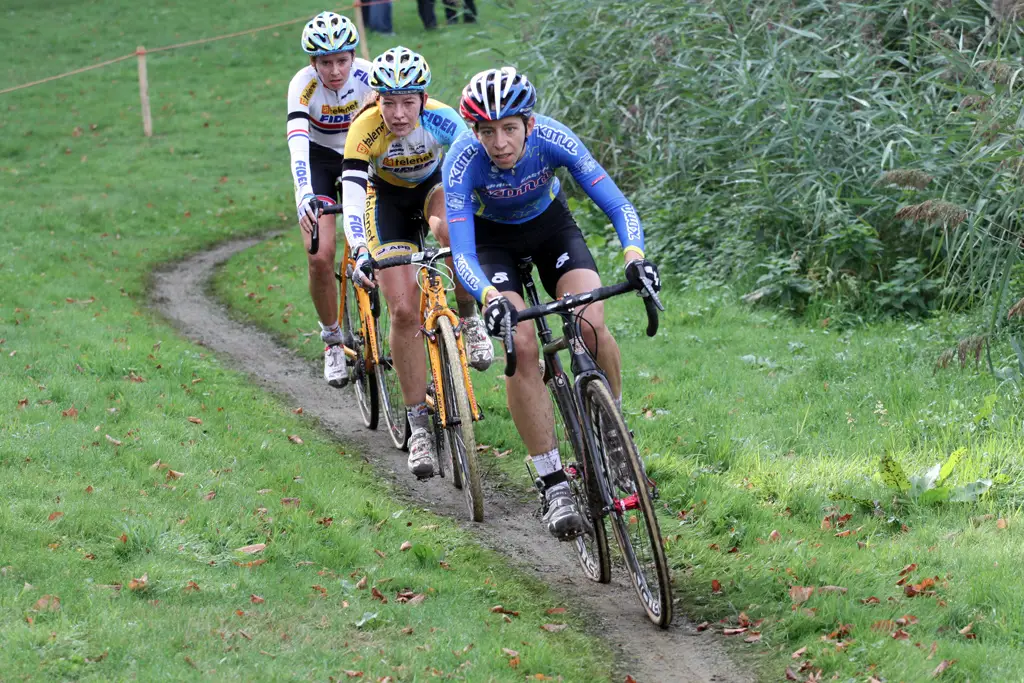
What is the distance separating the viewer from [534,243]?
5.97m

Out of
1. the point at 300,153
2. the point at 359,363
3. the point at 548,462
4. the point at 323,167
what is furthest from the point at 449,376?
the point at 323,167

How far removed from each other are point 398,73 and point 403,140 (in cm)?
61

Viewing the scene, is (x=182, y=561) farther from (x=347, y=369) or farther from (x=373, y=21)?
(x=373, y=21)

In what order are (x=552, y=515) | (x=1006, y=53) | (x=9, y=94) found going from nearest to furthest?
(x=552, y=515) → (x=1006, y=53) → (x=9, y=94)

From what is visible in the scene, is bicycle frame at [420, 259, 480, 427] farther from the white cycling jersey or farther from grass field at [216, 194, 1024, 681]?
the white cycling jersey

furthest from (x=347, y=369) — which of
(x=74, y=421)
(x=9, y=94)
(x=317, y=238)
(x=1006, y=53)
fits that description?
(x=9, y=94)

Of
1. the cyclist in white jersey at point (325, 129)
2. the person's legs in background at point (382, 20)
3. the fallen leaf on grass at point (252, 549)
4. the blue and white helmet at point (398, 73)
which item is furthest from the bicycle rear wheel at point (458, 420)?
the person's legs in background at point (382, 20)

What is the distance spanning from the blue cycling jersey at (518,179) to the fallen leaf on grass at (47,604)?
7.79ft

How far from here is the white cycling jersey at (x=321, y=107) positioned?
830cm

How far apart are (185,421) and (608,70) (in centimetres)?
776

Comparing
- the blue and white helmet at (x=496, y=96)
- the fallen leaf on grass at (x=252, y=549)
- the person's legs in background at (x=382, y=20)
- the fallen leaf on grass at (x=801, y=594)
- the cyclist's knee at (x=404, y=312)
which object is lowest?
the fallen leaf on grass at (x=801, y=594)

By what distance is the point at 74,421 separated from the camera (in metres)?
7.27

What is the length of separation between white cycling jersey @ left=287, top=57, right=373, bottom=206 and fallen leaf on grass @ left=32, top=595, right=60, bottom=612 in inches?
166

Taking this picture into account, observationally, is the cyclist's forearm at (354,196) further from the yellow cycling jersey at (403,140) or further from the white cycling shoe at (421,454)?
the white cycling shoe at (421,454)
